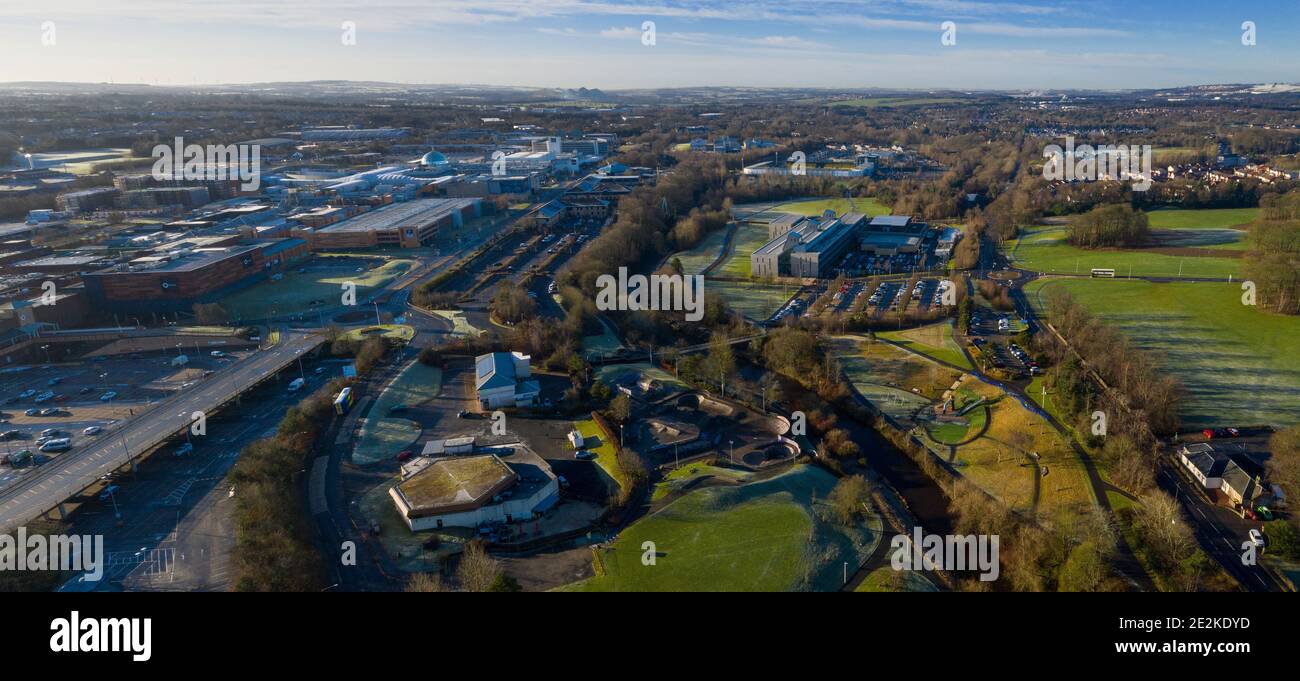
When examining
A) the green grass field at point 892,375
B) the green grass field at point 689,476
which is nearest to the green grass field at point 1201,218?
the green grass field at point 892,375

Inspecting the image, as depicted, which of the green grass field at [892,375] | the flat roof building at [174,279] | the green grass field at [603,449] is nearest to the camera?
the green grass field at [603,449]

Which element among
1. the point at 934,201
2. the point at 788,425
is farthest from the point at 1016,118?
the point at 788,425

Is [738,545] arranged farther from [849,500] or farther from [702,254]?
[702,254]

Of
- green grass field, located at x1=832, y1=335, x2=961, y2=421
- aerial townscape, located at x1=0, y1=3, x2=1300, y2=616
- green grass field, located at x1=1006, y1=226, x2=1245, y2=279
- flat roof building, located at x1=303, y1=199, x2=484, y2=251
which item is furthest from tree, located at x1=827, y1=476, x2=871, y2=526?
flat roof building, located at x1=303, y1=199, x2=484, y2=251

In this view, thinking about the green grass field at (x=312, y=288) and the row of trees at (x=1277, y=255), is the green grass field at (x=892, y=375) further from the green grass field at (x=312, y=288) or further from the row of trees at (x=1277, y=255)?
the green grass field at (x=312, y=288)
